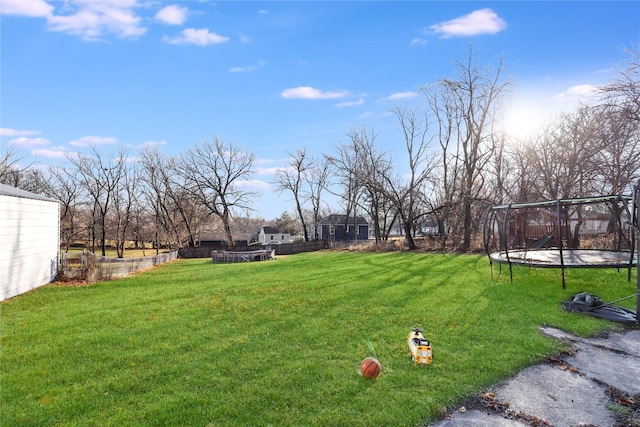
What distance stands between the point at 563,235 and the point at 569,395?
54.4ft

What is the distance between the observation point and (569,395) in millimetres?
3182

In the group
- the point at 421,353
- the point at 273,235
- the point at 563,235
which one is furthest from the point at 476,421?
the point at 273,235

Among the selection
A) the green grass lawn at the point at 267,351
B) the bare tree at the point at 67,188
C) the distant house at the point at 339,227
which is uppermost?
the bare tree at the point at 67,188

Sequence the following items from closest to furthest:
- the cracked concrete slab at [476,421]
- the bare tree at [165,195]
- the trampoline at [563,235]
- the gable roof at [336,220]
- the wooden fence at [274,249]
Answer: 1. the cracked concrete slab at [476,421]
2. the trampoline at [563,235]
3. the wooden fence at [274,249]
4. the bare tree at [165,195]
5. the gable roof at [336,220]

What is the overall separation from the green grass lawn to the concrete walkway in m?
0.18

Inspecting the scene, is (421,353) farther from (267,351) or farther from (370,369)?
(267,351)

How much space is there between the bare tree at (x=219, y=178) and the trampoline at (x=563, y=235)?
868 inches

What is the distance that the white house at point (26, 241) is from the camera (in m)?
7.61

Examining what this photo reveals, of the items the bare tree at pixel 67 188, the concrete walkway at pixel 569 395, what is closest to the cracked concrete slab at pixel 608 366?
the concrete walkway at pixel 569 395

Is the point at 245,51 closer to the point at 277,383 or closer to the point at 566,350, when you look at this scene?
the point at 277,383

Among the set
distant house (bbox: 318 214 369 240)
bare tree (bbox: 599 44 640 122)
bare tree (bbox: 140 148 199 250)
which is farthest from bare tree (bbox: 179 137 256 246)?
bare tree (bbox: 599 44 640 122)

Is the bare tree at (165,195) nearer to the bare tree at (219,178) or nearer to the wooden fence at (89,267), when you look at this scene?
the bare tree at (219,178)

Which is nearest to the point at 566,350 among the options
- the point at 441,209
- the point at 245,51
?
the point at 245,51

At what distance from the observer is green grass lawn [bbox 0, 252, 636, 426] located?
2.86 meters
